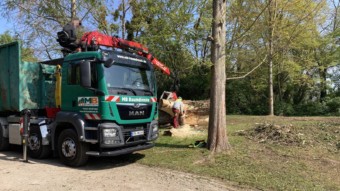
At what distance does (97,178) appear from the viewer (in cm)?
711

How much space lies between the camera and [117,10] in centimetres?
2017

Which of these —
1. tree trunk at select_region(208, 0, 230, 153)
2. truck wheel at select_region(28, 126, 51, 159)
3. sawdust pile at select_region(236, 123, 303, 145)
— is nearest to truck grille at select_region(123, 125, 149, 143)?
tree trunk at select_region(208, 0, 230, 153)

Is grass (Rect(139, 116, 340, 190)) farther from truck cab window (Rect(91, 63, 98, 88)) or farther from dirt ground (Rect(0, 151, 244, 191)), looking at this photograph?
truck cab window (Rect(91, 63, 98, 88))

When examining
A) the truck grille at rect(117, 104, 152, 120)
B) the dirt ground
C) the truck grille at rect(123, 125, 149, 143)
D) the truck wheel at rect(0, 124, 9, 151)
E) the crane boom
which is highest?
the crane boom

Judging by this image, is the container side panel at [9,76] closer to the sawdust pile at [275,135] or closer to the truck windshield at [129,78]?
the truck windshield at [129,78]

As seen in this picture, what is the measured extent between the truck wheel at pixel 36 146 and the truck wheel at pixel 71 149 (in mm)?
748

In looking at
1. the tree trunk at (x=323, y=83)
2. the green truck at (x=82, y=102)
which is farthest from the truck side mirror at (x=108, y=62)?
the tree trunk at (x=323, y=83)

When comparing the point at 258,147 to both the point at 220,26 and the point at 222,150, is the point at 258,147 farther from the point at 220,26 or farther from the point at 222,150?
the point at 220,26

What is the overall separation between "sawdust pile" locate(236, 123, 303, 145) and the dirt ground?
4190 millimetres

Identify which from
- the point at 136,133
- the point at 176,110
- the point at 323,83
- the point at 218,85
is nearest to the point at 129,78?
the point at 136,133

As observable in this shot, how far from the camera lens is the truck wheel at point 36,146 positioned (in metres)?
8.91

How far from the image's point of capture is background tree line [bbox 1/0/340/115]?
498 inches

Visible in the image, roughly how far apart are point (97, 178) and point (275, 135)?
20.1 ft

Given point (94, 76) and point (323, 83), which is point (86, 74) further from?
point (323, 83)
